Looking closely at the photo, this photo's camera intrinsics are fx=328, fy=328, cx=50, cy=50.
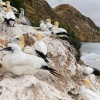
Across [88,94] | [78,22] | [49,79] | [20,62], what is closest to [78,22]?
[78,22]

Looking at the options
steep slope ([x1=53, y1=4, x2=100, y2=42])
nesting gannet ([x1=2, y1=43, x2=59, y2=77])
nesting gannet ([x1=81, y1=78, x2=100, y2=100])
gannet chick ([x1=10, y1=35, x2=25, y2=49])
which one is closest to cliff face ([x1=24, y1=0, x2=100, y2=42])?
steep slope ([x1=53, y1=4, x2=100, y2=42])

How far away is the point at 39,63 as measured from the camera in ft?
22.6

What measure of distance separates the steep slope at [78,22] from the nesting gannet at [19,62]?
416 ft

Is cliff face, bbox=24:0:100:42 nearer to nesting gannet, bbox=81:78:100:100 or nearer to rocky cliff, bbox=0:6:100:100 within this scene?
rocky cliff, bbox=0:6:100:100

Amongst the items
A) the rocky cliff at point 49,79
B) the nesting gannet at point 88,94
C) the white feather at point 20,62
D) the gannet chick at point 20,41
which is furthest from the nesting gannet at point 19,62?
the nesting gannet at point 88,94

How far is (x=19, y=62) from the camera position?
6.74 metres

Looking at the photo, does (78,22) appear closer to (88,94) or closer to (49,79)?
(49,79)

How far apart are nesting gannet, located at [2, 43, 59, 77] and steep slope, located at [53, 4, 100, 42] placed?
126908mm

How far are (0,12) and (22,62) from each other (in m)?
7.02

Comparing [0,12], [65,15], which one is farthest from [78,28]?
[0,12]

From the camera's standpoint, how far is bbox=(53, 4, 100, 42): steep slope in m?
138

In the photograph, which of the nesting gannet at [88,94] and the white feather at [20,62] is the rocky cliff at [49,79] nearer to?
the white feather at [20,62]

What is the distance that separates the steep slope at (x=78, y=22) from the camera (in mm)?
138250

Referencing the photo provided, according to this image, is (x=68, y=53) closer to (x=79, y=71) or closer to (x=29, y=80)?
(x=79, y=71)
